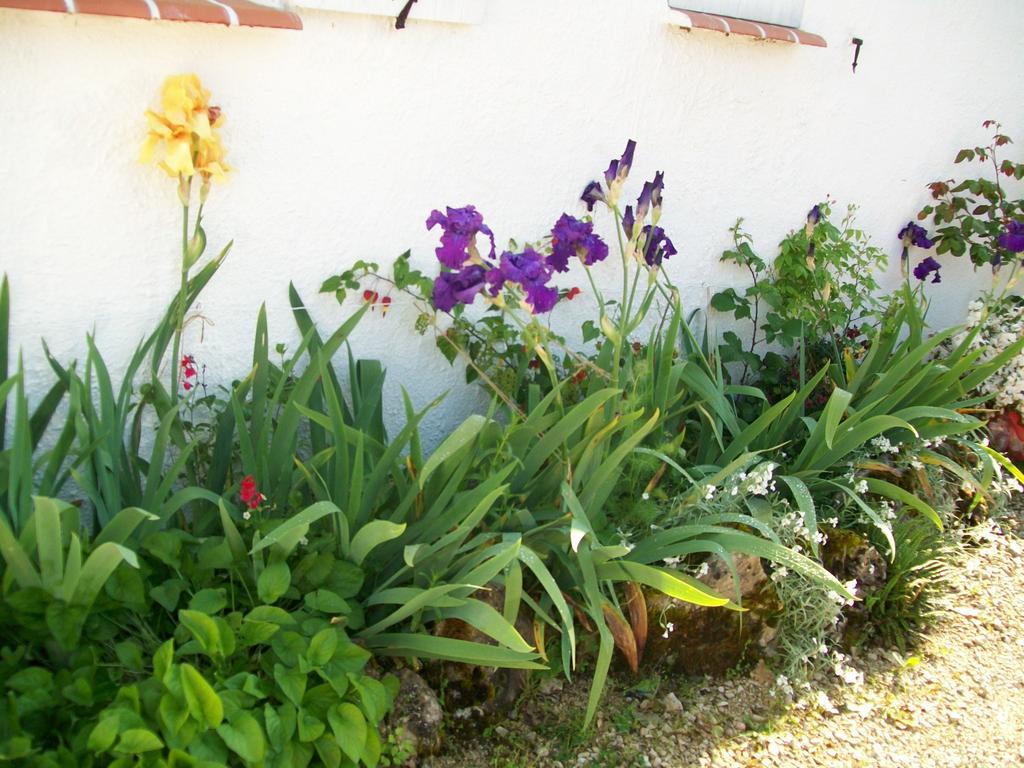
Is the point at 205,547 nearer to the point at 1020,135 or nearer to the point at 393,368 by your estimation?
the point at 393,368

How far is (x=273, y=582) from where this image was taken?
1825 mm

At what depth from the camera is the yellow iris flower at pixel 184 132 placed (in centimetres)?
200

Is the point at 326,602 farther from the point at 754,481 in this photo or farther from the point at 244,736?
the point at 754,481

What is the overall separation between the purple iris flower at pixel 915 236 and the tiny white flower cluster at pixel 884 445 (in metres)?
1.04

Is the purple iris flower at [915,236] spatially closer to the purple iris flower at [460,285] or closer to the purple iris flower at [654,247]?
the purple iris flower at [654,247]

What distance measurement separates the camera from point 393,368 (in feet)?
9.09

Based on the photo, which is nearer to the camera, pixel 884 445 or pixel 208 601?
pixel 208 601

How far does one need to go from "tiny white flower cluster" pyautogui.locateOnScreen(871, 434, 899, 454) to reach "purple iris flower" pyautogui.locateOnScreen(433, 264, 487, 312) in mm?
1584

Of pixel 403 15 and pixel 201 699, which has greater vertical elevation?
pixel 403 15

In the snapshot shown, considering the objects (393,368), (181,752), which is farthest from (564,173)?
(181,752)

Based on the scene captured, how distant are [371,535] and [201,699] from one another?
456mm

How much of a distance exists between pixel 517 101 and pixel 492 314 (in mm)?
649

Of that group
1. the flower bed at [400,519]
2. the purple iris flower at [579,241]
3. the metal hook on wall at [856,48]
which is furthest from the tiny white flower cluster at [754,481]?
the metal hook on wall at [856,48]

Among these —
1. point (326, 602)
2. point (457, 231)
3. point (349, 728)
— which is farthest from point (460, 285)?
point (349, 728)
